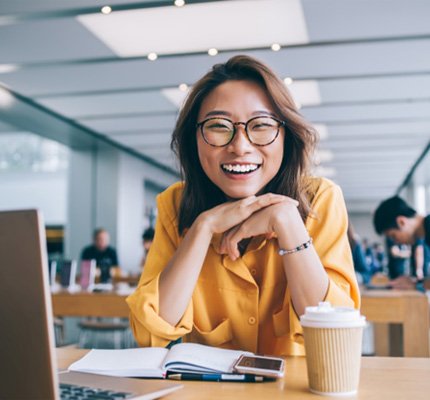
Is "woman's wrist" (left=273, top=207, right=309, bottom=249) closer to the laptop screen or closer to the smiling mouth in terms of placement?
the smiling mouth

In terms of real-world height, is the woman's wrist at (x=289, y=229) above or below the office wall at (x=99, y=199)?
below

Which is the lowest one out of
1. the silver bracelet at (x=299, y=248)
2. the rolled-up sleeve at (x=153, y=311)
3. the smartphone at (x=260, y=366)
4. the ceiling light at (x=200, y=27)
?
the smartphone at (x=260, y=366)

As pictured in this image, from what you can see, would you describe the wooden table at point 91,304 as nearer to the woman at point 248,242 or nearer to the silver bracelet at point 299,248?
the woman at point 248,242

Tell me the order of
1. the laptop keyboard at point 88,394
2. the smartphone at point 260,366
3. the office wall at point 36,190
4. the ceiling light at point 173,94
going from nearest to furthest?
1. the laptop keyboard at point 88,394
2. the smartphone at point 260,366
3. the ceiling light at point 173,94
4. the office wall at point 36,190

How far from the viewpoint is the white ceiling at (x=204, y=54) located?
3896 millimetres

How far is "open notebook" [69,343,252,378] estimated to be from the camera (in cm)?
86

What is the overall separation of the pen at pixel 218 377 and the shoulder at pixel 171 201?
508 millimetres

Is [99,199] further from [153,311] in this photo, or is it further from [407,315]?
[153,311]

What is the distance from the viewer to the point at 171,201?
136 centimetres

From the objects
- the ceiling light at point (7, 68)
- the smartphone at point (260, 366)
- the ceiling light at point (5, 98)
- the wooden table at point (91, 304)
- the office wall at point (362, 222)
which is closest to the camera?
the smartphone at point (260, 366)

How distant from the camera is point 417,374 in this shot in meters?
0.87

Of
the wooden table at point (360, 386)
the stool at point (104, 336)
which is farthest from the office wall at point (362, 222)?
the wooden table at point (360, 386)

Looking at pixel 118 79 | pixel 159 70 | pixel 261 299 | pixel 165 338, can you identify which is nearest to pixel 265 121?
pixel 261 299

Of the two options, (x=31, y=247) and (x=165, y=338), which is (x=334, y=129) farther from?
(x=31, y=247)
